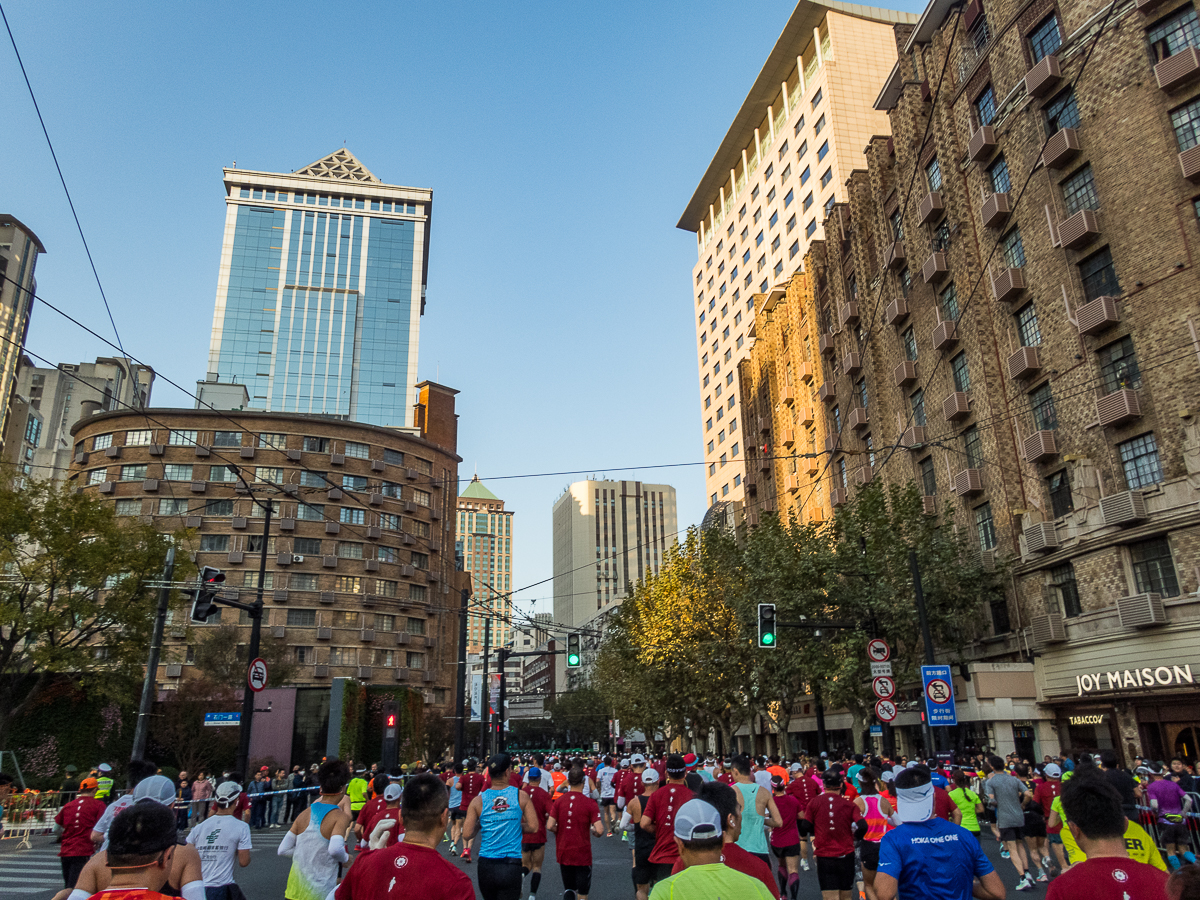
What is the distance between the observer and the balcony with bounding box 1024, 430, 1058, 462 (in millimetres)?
26953

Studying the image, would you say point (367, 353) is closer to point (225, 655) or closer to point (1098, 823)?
point (225, 655)

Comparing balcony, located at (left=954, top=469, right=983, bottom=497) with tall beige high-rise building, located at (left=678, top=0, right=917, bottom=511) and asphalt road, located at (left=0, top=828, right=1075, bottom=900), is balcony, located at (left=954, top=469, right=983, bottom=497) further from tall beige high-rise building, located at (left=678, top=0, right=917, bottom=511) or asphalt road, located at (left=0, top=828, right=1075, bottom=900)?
tall beige high-rise building, located at (left=678, top=0, right=917, bottom=511)

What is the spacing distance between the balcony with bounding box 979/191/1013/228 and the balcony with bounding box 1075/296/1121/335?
542 centimetres

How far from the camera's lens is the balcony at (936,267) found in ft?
108

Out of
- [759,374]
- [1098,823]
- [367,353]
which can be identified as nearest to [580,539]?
[367,353]

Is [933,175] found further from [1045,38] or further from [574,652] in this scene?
[574,652]

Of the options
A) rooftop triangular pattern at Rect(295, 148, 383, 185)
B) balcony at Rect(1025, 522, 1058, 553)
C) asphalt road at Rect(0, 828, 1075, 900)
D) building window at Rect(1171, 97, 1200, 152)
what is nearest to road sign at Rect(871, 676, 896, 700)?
asphalt road at Rect(0, 828, 1075, 900)

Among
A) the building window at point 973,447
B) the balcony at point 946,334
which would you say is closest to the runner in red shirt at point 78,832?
the building window at point 973,447

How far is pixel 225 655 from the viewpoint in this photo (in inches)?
1980

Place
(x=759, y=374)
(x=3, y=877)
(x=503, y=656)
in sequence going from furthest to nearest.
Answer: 1. (x=759, y=374)
2. (x=503, y=656)
3. (x=3, y=877)

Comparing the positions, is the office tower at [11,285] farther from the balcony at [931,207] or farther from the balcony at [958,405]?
the balcony at [958,405]

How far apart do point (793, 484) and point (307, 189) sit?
81190 mm

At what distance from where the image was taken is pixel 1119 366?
25.0m

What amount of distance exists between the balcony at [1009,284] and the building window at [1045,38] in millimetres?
6930
